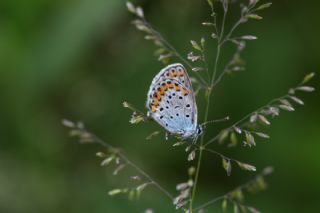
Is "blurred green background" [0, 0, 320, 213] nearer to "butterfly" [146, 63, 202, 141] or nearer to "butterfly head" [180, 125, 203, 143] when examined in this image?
"butterfly" [146, 63, 202, 141]

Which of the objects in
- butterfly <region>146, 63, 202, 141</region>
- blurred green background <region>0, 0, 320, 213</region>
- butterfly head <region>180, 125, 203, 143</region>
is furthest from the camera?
blurred green background <region>0, 0, 320, 213</region>

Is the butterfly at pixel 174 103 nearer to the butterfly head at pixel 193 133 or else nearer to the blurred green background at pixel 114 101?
the butterfly head at pixel 193 133

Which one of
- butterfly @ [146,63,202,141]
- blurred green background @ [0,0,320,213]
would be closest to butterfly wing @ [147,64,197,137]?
butterfly @ [146,63,202,141]

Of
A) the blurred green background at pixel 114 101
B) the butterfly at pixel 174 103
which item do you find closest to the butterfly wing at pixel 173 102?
the butterfly at pixel 174 103

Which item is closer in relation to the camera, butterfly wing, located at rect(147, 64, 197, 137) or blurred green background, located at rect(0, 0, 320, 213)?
butterfly wing, located at rect(147, 64, 197, 137)

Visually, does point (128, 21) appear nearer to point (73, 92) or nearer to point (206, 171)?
point (73, 92)

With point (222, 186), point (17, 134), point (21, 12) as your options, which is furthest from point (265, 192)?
point (21, 12)
